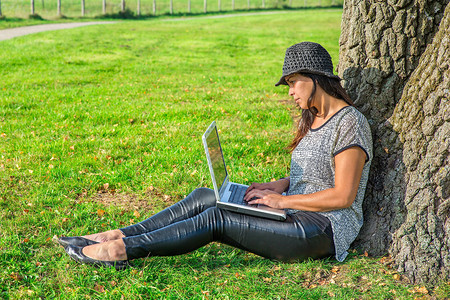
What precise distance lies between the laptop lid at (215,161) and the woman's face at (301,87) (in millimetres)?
741

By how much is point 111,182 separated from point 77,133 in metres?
2.02

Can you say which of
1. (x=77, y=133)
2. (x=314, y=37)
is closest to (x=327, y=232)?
(x=77, y=133)

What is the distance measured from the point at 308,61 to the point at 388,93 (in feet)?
2.56

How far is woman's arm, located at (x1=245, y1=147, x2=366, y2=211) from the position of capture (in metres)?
3.23

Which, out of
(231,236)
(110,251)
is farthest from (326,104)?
(110,251)

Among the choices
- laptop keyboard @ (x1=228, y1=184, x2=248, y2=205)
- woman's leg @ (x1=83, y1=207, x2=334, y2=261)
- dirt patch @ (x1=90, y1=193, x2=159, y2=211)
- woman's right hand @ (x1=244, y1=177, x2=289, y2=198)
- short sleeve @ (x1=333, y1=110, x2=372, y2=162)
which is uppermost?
short sleeve @ (x1=333, y1=110, x2=372, y2=162)

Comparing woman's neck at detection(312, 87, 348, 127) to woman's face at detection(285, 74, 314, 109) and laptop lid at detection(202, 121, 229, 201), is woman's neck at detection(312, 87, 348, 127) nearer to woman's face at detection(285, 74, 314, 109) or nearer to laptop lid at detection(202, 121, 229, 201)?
woman's face at detection(285, 74, 314, 109)

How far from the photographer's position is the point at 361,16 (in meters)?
3.67

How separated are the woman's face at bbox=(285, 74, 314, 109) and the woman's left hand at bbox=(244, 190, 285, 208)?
708 millimetres

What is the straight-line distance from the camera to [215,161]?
3.80 m

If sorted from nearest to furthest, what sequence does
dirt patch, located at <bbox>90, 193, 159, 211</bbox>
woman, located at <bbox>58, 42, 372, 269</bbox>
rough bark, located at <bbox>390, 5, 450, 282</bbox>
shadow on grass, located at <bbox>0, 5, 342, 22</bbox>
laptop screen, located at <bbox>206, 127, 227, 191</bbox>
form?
rough bark, located at <bbox>390, 5, 450, 282</bbox> → woman, located at <bbox>58, 42, 372, 269</bbox> → laptop screen, located at <bbox>206, 127, 227, 191</bbox> → dirt patch, located at <bbox>90, 193, 159, 211</bbox> → shadow on grass, located at <bbox>0, 5, 342, 22</bbox>

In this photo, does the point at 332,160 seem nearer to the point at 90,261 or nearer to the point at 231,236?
the point at 231,236

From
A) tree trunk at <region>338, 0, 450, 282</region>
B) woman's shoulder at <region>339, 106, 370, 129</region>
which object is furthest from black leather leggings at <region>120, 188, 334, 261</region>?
woman's shoulder at <region>339, 106, 370, 129</region>

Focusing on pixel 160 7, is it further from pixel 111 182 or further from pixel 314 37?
pixel 111 182
